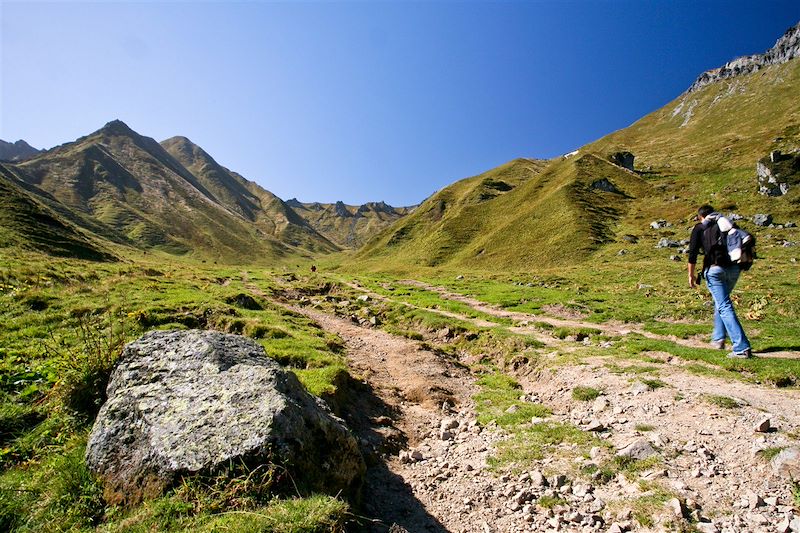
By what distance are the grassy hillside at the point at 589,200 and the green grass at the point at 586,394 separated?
168 ft

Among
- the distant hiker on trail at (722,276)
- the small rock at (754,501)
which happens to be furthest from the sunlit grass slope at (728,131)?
the small rock at (754,501)

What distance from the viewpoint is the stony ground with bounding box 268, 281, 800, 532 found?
5785 millimetres

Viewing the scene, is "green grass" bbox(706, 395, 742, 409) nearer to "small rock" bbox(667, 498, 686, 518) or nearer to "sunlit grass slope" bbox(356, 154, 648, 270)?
"small rock" bbox(667, 498, 686, 518)

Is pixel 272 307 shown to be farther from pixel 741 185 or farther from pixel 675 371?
pixel 741 185

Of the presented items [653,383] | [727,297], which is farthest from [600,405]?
[727,297]

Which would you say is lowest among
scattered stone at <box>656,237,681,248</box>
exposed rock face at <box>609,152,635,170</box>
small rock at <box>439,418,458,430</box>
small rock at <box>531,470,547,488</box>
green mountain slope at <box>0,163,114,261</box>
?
green mountain slope at <box>0,163,114,261</box>

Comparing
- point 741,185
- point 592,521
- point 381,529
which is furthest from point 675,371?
point 741,185

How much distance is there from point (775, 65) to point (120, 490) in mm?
298439

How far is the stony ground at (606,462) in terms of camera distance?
19.0 ft

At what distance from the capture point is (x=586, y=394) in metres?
11.1

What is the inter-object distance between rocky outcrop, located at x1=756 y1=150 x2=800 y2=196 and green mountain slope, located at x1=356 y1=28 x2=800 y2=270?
0.39 meters

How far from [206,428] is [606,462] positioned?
7500 mm

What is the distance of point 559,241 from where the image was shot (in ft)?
217

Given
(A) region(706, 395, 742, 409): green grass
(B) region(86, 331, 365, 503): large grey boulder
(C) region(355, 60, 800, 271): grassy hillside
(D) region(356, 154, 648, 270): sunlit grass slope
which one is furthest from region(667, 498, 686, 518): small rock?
(D) region(356, 154, 648, 270): sunlit grass slope
